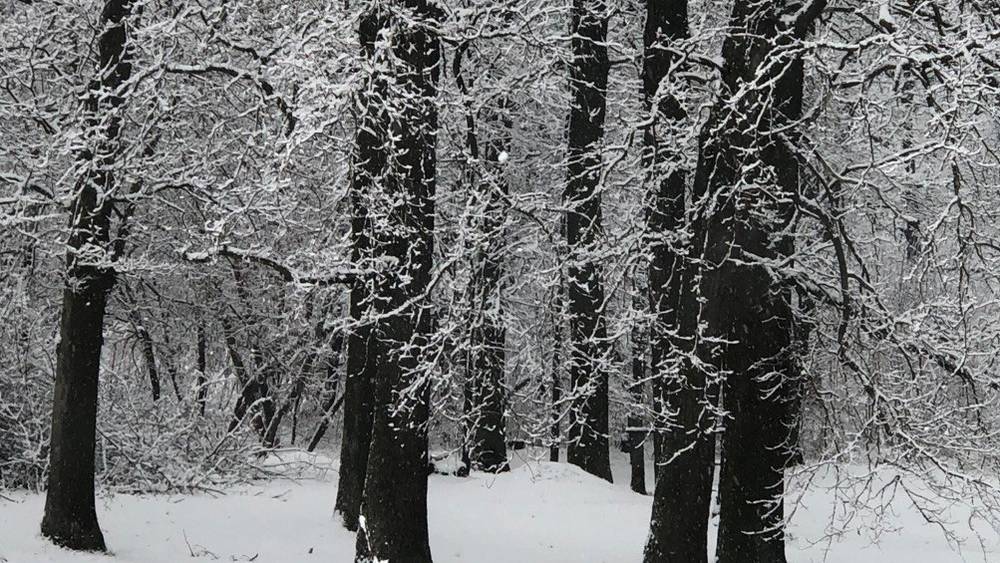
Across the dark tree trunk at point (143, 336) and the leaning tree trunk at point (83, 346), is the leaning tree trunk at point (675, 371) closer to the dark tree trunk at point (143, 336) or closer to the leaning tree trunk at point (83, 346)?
the leaning tree trunk at point (83, 346)

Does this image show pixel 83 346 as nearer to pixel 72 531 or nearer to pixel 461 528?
pixel 72 531

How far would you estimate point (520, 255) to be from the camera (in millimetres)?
13945

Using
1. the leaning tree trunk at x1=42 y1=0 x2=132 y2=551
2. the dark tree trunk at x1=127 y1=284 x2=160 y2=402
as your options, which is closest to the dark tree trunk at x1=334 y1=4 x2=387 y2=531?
the leaning tree trunk at x1=42 y1=0 x2=132 y2=551

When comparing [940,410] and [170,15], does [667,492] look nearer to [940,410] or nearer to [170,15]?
[940,410]

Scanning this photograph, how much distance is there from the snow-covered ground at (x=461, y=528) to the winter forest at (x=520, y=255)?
71mm

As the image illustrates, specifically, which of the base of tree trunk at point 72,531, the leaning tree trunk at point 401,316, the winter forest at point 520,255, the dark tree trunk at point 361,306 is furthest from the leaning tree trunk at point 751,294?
the base of tree trunk at point 72,531

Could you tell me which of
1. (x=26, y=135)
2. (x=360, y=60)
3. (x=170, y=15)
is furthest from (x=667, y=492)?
(x=26, y=135)

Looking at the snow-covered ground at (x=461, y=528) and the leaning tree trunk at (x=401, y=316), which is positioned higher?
the leaning tree trunk at (x=401, y=316)

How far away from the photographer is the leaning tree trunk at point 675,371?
9.27 metres

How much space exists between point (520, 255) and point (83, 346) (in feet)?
19.8

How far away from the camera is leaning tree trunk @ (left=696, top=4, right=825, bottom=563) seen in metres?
8.62

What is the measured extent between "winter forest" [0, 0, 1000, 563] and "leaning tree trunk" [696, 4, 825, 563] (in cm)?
3

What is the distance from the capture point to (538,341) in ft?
34.9

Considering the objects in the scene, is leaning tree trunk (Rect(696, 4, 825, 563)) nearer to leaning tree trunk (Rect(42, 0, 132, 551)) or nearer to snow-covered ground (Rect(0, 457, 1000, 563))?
snow-covered ground (Rect(0, 457, 1000, 563))
